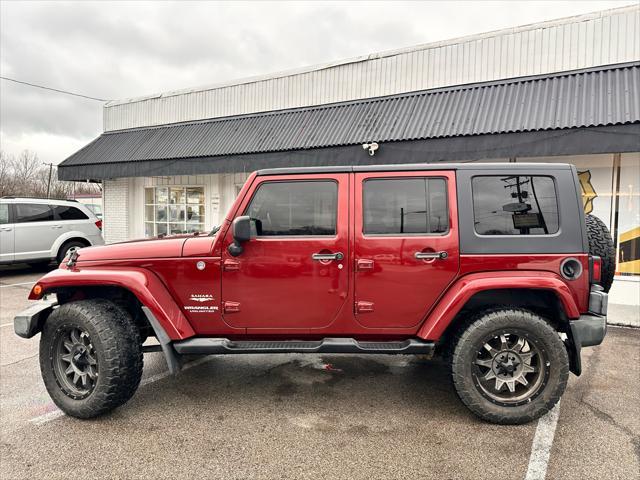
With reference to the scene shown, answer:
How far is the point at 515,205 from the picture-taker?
3.38 meters

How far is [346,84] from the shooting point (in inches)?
417

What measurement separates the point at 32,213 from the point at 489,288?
36.6ft

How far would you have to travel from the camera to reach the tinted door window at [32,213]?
10.1m

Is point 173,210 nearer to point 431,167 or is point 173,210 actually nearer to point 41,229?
point 41,229

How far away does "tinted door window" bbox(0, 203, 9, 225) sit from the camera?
9.91 m

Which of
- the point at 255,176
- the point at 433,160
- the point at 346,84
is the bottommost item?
the point at 255,176

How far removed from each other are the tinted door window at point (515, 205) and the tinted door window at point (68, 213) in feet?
35.7

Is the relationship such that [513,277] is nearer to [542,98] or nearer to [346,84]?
[542,98]

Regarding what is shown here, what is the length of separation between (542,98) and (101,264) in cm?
797

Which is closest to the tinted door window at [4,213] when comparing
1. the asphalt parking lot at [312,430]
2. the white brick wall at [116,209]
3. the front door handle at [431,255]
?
the white brick wall at [116,209]

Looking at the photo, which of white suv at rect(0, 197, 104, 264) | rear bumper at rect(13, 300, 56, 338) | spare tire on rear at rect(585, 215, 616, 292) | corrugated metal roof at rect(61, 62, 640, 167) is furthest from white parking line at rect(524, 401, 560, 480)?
white suv at rect(0, 197, 104, 264)

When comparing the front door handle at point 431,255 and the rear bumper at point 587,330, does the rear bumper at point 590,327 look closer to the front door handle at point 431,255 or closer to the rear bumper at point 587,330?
the rear bumper at point 587,330

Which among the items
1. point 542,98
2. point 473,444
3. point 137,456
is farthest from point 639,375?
point 542,98

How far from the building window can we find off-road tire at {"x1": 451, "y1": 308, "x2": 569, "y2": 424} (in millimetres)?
10902
